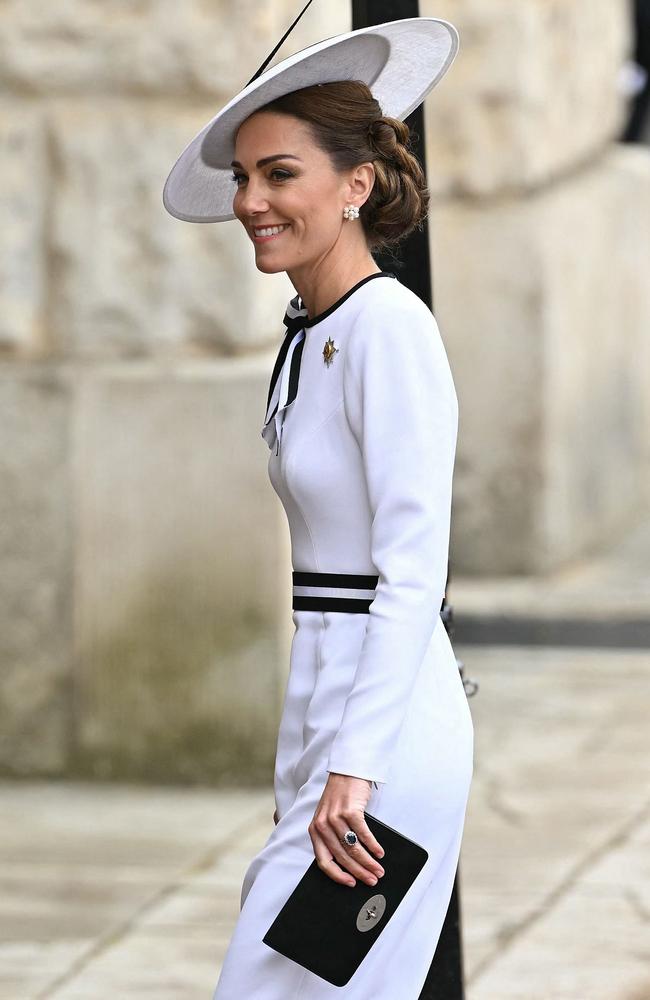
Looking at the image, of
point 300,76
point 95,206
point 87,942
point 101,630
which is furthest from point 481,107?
point 300,76

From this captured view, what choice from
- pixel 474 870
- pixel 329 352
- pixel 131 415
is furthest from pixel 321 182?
pixel 131 415

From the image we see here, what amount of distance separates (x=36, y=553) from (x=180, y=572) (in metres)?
0.43

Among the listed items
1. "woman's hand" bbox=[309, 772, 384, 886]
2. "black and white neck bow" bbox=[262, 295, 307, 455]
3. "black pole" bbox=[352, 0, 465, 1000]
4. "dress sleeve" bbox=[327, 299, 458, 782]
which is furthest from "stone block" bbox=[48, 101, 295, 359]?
"woman's hand" bbox=[309, 772, 384, 886]

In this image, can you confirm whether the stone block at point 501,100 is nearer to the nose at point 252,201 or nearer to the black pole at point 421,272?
the black pole at point 421,272

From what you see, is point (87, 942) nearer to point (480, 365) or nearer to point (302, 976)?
point (302, 976)

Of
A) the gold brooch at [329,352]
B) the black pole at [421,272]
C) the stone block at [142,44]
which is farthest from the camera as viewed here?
the stone block at [142,44]

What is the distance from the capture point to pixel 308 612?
2643 millimetres

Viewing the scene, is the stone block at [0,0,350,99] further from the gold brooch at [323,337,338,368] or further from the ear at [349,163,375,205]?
the gold brooch at [323,337,338,368]

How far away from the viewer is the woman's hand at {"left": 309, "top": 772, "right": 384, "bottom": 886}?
8.01 feet

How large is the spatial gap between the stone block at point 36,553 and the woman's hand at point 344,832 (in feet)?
11.2

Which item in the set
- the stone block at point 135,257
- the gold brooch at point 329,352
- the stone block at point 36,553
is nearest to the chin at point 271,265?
the gold brooch at point 329,352

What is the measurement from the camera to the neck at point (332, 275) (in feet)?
8.63

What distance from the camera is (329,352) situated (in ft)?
8.46

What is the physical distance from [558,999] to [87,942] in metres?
1.10
